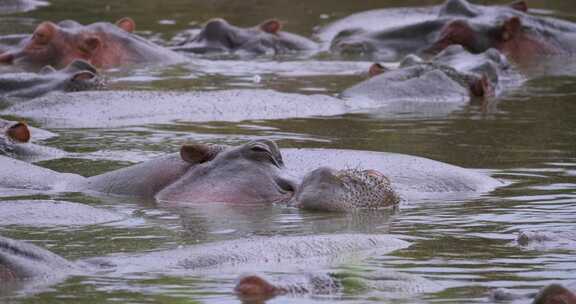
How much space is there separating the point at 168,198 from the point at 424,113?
408 centimetres

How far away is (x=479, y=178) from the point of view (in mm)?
7809

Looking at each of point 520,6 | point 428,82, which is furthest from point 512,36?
point 428,82

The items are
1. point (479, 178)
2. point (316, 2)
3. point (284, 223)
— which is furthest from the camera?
point (316, 2)

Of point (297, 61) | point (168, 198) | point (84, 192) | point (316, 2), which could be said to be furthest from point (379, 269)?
point (316, 2)

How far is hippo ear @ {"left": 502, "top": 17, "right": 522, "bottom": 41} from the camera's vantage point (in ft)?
47.2

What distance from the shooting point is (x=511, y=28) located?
14.6 m

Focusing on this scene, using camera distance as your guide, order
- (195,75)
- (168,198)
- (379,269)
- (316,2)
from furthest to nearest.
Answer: (316,2) → (195,75) → (168,198) → (379,269)

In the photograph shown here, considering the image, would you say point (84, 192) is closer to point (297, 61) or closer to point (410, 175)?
point (410, 175)

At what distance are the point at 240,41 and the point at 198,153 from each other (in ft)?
26.2

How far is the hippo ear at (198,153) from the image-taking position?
7301 millimetres

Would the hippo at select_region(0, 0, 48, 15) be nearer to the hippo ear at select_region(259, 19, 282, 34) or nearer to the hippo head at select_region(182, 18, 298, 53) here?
the hippo head at select_region(182, 18, 298, 53)

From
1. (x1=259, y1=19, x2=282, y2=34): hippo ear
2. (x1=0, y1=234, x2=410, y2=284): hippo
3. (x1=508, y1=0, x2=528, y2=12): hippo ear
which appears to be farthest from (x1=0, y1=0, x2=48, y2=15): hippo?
(x1=0, y1=234, x2=410, y2=284): hippo

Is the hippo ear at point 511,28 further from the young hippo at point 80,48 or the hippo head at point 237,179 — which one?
the hippo head at point 237,179

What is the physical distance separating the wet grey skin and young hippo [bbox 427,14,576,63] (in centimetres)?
439
